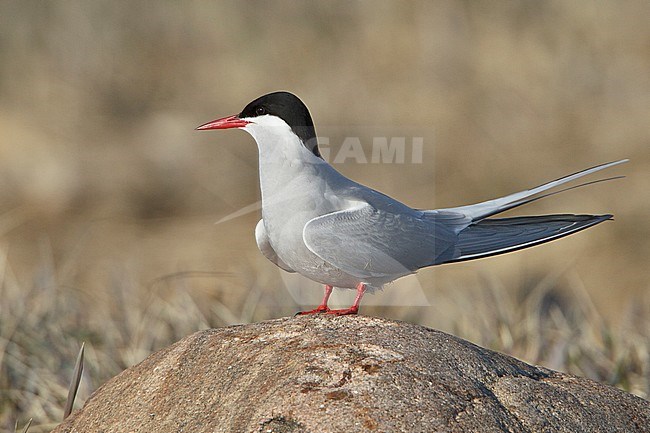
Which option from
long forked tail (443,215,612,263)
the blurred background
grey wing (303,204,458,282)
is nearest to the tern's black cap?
grey wing (303,204,458,282)

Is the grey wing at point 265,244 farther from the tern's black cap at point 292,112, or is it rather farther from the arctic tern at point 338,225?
the tern's black cap at point 292,112

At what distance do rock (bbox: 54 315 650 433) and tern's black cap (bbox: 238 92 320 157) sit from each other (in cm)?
68

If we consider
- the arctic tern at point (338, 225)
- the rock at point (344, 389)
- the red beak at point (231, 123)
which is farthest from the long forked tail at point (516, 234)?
the red beak at point (231, 123)

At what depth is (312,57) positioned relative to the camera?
511 inches

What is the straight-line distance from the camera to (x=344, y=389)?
2.50 metres

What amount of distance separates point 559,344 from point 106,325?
2.50 meters

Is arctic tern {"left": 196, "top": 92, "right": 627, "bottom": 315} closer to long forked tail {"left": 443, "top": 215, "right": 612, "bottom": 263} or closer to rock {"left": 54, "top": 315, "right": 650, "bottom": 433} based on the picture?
long forked tail {"left": 443, "top": 215, "right": 612, "bottom": 263}

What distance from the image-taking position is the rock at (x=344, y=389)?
2.44 m

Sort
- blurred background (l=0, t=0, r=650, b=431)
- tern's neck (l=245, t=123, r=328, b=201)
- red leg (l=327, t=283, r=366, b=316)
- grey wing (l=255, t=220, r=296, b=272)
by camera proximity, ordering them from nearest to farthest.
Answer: red leg (l=327, t=283, r=366, b=316) < tern's neck (l=245, t=123, r=328, b=201) < grey wing (l=255, t=220, r=296, b=272) < blurred background (l=0, t=0, r=650, b=431)

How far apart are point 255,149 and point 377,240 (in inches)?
317

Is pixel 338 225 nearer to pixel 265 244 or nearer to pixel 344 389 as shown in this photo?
pixel 265 244

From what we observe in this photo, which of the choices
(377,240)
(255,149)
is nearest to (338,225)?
(377,240)

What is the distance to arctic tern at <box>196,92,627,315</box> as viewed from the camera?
3113 millimetres

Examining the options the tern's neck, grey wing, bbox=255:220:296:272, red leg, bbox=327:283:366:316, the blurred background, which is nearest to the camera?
red leg, bbox=327:283:366:316
